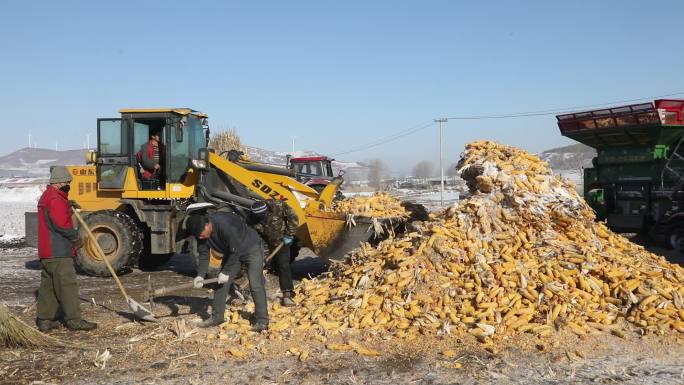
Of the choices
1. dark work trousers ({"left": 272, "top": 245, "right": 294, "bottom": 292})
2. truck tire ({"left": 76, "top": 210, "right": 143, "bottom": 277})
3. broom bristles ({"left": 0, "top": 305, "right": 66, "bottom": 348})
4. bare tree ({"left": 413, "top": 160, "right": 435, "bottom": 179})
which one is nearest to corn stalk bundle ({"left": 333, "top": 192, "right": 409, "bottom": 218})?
dark work trousers ({"left": 272, "top": 245, "right": 294, "bottom": 292})

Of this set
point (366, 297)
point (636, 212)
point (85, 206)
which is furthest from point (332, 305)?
point (636, 212)

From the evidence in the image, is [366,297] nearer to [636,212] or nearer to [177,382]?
[177,382]

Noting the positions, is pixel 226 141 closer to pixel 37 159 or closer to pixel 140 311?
pixel 140 311

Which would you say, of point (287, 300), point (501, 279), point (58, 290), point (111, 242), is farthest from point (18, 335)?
point (501, 279)

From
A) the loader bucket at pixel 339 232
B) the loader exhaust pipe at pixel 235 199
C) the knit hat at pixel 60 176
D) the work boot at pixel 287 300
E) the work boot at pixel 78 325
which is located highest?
the knit hat at pixel 60 176

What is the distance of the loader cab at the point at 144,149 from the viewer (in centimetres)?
1014

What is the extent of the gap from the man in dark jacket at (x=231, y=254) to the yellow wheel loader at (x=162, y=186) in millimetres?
3205

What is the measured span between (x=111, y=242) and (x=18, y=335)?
4.52 m

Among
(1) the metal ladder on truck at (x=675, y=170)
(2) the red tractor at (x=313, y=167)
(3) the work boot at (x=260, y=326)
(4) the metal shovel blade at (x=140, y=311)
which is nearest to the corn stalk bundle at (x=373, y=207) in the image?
(3) the work boot at (x=260, y=326)

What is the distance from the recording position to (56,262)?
21.5ft

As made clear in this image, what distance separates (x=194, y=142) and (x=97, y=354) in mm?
5534

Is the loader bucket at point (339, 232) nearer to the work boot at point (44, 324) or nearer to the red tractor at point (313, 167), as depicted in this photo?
the work boot at point (44, 324)

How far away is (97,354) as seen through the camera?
564 cm

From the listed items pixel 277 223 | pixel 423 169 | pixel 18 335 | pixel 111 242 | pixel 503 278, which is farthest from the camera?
pixel 423 169
